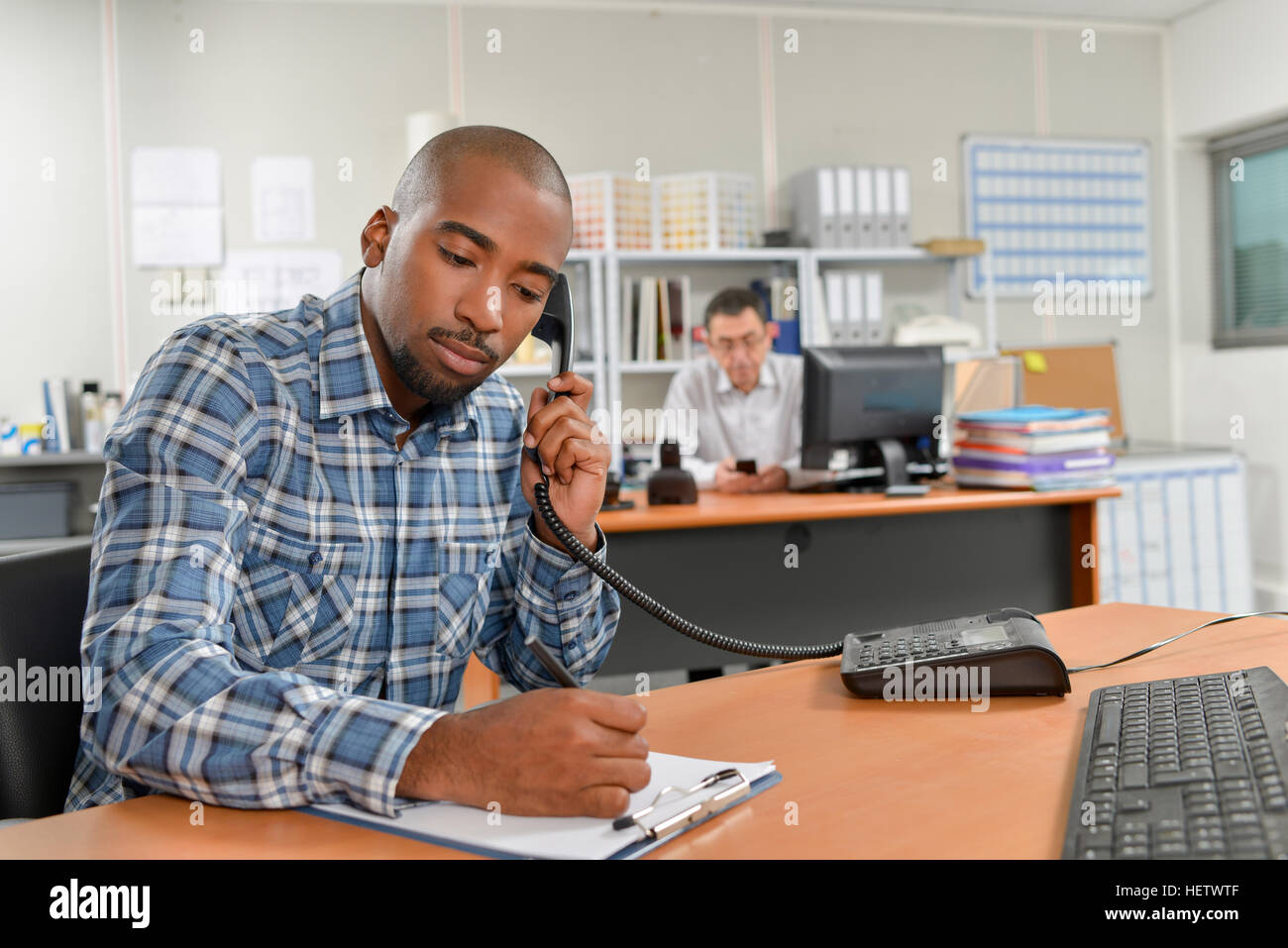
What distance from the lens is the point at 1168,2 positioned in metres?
4.61

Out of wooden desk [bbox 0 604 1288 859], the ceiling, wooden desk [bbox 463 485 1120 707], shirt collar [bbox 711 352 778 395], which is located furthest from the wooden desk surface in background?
the ceiling

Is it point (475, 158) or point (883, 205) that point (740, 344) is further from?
point (475, 158)

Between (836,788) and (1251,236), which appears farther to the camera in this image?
(1251,236)

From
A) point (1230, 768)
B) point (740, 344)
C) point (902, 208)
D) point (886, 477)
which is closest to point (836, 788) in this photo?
point (1230, 768)

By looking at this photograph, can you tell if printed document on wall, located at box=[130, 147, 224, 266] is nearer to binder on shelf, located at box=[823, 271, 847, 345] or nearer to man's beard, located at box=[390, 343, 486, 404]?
binder on shelf, located at box=[823, 271, 847, 345]

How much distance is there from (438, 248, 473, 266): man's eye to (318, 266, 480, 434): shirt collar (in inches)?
5.3

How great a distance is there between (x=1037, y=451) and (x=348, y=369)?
84.6 inches

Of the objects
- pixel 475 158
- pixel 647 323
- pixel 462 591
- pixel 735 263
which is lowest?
pixel 462 591

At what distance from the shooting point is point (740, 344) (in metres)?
3.68

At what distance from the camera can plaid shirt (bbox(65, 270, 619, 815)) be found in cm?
73

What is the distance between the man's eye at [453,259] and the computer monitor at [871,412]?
1.80 m

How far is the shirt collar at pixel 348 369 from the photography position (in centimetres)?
108

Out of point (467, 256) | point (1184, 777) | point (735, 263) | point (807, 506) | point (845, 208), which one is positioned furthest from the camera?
point (735, 263)

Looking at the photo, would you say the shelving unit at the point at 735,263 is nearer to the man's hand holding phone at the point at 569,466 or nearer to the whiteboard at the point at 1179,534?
the whiteboard at the point at 1179,534
